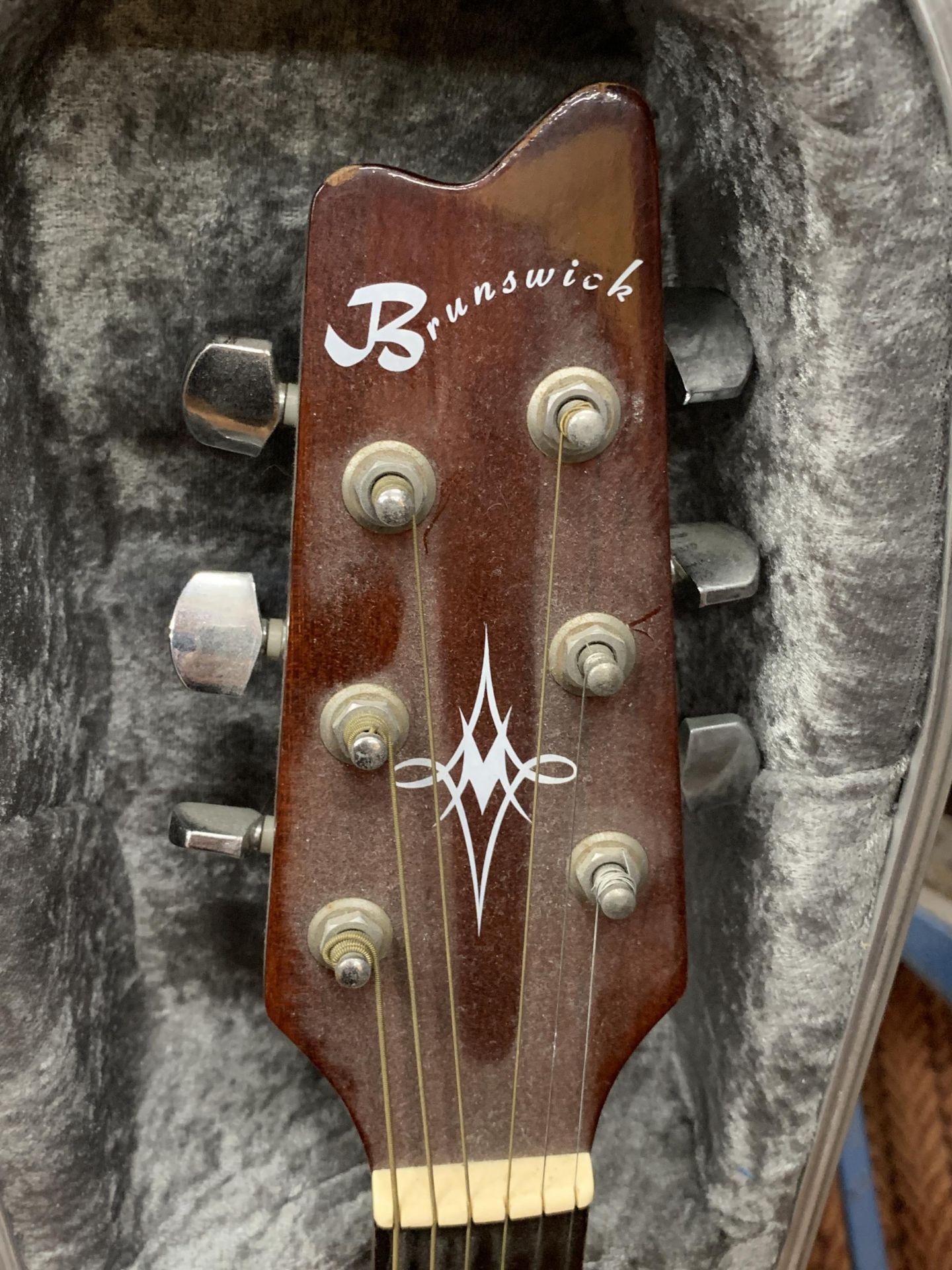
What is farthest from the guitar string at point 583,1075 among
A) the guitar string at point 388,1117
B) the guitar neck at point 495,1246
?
the guitar string at point 388,1117

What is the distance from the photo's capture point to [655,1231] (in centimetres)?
76

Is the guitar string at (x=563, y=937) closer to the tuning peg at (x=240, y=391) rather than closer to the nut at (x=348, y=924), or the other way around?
the nut at (x=348, y=924)

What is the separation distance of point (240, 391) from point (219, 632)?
0.13m

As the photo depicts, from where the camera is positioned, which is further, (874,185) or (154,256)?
(154,256)

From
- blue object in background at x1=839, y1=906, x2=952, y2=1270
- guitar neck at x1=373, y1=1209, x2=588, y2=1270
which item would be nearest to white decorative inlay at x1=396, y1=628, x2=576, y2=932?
guitar neck at x1=373, y1=1209, x2=588, y2=1270

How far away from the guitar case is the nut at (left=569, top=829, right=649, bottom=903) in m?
0.11

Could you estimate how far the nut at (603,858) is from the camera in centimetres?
56

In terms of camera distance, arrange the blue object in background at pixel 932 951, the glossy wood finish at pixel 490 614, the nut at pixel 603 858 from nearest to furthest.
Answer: the glossy wood finish at pixel 490 614
the nut at pixel 603 858
the blue object in background at pixel 932 951

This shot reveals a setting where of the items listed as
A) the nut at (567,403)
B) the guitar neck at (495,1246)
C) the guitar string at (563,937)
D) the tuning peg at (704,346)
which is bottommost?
the guitar neck at (495,1246)

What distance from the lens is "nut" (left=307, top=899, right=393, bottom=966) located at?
21.9 inches

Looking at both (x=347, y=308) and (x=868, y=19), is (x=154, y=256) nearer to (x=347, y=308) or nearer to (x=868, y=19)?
(x=347, y=308)

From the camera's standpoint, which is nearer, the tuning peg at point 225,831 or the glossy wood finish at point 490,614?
the glossy wood finish at point 490,614

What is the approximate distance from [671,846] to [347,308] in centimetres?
35

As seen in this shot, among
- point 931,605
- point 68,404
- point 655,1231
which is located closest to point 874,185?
point 931,605
